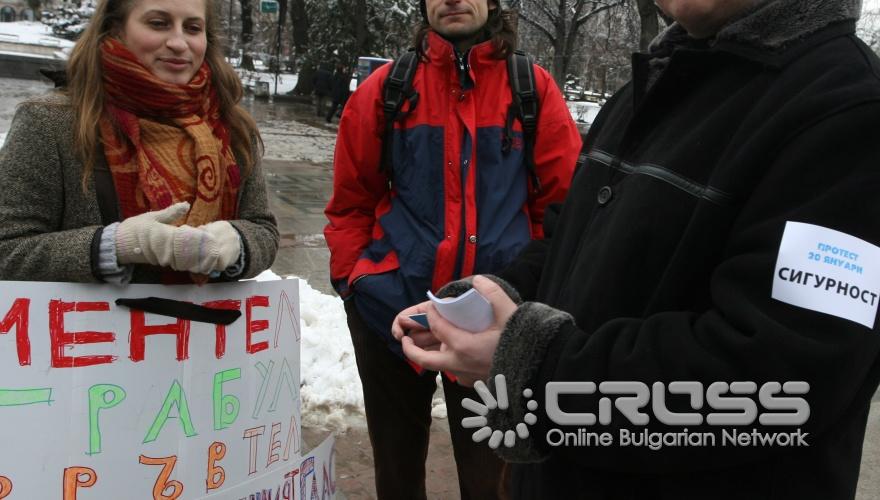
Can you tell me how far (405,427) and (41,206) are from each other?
1411 mm

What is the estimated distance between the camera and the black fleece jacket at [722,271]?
100cm

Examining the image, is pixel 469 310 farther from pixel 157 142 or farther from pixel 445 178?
pixel 157 142

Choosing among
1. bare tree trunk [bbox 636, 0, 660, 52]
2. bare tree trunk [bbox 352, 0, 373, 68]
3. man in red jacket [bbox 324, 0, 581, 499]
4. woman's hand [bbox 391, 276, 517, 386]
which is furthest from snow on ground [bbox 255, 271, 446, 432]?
bare tree trunk [bbox 352, 0, 373, 68]

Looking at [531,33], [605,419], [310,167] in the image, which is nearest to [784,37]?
[605,419]

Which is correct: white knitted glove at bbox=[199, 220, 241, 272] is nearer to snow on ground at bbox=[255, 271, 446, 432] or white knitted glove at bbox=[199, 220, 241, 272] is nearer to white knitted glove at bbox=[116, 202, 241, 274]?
white knitted glove at bbox=[116, 202, 241, 274]

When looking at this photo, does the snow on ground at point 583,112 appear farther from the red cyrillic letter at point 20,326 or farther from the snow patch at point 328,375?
the red cyrillic letter at point 20,326

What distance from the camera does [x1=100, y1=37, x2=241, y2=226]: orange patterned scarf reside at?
2039mm

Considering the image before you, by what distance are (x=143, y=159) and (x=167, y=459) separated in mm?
840

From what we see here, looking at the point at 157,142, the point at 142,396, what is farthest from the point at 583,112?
the point at 142,396

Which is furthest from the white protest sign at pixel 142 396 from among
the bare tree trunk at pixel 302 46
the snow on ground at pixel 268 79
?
the snow on ground at pixel 268 79

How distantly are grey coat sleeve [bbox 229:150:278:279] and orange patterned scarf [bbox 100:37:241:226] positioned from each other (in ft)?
0.35

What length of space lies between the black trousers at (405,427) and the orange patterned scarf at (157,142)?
2.33 ft

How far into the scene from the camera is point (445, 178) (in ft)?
7.95

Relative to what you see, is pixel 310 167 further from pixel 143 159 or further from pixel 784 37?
pixel 784 37
